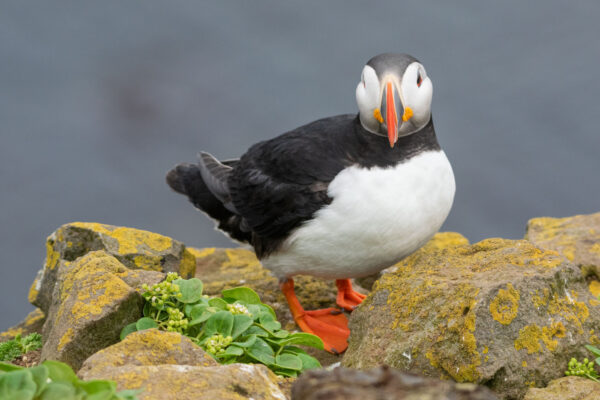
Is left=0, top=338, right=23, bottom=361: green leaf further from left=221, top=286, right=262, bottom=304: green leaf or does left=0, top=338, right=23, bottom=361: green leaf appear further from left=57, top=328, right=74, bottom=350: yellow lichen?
left=221, top=286, right=262, bottom=304: green leaf

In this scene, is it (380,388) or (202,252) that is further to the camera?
(202,252)

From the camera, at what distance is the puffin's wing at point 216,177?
207 inches

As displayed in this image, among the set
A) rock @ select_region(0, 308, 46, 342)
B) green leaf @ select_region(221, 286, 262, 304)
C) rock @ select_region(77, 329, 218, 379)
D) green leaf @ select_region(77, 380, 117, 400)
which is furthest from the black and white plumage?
green leaf @ select_region(77, 380, 117, 400)

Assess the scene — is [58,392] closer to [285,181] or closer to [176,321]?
[176,321]

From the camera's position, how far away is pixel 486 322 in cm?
310

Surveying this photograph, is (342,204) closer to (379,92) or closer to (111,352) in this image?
(379,92)

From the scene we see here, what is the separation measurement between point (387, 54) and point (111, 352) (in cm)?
233

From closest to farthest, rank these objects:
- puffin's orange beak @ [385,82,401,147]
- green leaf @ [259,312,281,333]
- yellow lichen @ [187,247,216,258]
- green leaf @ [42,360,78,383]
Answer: green leaf @ [42,360,78,383], green leaf @ [259,312,281,333], puffin's orange beak @ [385,82,401,147], yellow lichen @ [187,247,216,258]

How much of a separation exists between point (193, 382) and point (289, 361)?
95 cm

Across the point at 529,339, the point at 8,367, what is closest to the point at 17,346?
the point at 8,367

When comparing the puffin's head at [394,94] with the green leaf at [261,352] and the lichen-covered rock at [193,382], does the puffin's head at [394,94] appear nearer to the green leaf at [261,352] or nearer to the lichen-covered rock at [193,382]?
the green leaf at [261,352]

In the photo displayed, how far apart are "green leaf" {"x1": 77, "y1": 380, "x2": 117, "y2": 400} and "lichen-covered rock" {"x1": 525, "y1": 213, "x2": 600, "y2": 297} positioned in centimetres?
351

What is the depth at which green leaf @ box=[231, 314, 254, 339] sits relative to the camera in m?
3.37

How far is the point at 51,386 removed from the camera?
7.26ft
